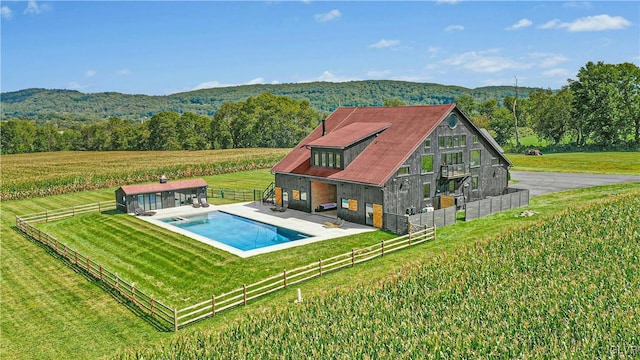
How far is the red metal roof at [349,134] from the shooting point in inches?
1473

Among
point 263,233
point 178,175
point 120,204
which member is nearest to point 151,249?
point 263,233

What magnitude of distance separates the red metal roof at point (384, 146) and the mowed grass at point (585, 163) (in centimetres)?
3302

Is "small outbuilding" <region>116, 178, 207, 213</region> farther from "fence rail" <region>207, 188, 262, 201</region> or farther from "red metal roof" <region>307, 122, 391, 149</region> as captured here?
"red metal roof" <region>307, 122, 391, 149</region>

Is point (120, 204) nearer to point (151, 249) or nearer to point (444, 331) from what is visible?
point (151, 249)

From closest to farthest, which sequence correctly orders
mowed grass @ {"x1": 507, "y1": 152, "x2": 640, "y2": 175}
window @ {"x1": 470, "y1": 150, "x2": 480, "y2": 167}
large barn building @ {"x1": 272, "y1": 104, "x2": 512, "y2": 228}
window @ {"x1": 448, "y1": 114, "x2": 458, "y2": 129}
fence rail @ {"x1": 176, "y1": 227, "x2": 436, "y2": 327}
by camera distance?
1. fence rail @ {"x1": 176, "y1": 227, "x2": 436, "y2": 327}
2. large barn building @ {"x1": 272, "y1": 104, "x2": 512, "y2": 228}
3. window @ {"x1": 448, "y1": 114, "x2": 458, "y2": 129}
4. window @ {"x1": 470, "y1": 150, "x2": 480, "y2": 167}
5. mowed grass @ {"x1": 507, "y1": 152, "x2": 640, "y2": 175}

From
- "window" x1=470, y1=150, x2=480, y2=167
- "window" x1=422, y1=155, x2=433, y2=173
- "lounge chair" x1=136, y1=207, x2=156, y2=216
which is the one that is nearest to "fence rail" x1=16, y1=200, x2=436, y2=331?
"window" x1=422, y1=155, x2=433, y2=173

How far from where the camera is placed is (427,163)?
3669cm

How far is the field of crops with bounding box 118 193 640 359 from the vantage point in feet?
54.4

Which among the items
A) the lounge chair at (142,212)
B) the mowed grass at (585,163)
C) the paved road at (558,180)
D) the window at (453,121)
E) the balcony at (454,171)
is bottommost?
the lounge chair at (142,212)

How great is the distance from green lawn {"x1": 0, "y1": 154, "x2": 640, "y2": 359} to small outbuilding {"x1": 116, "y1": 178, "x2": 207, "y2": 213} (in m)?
3.11

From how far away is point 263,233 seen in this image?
115 ft

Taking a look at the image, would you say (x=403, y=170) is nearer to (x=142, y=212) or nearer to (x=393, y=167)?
(x=393, y=167)

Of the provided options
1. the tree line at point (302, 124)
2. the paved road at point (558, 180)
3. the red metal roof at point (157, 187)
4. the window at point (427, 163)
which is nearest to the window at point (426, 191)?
the window at point (427, 163)

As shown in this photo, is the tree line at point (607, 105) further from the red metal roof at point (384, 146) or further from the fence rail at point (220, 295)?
the fence rail at point (220, 295)
